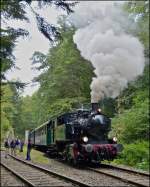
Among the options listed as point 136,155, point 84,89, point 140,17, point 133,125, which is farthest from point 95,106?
point 84,89

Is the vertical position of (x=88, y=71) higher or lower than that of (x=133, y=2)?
lower

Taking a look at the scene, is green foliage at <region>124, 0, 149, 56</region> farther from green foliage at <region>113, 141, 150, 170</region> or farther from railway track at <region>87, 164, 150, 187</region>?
railway track at <region>87, 164, 150, 187</region>

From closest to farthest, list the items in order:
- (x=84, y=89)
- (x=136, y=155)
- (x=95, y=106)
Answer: (x=95, y=106), (x=136, y=155), (x=84, y=89)

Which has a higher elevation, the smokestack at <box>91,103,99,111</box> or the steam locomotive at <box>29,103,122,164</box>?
the smokestack at <box>91,103,99,111</box>

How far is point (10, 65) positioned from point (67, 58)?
20077 millimetres

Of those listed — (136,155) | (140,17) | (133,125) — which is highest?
(140,17)

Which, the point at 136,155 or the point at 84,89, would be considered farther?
the point at 84,89

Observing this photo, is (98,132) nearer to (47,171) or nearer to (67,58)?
(47,171)

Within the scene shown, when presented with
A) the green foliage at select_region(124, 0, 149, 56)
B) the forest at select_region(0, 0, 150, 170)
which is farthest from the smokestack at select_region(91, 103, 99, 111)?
the green foliage at select_region(124, 0, 149, 56)

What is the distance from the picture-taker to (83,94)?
34719mm

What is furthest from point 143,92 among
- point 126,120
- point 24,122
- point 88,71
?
point 24,122

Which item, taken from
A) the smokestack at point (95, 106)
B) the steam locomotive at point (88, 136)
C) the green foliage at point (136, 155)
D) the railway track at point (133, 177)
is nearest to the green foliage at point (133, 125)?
the green foliage at point (136, 155)

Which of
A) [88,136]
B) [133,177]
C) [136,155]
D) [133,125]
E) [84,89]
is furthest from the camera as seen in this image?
[84,89]

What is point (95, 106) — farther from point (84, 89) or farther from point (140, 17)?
point (84, 89)
